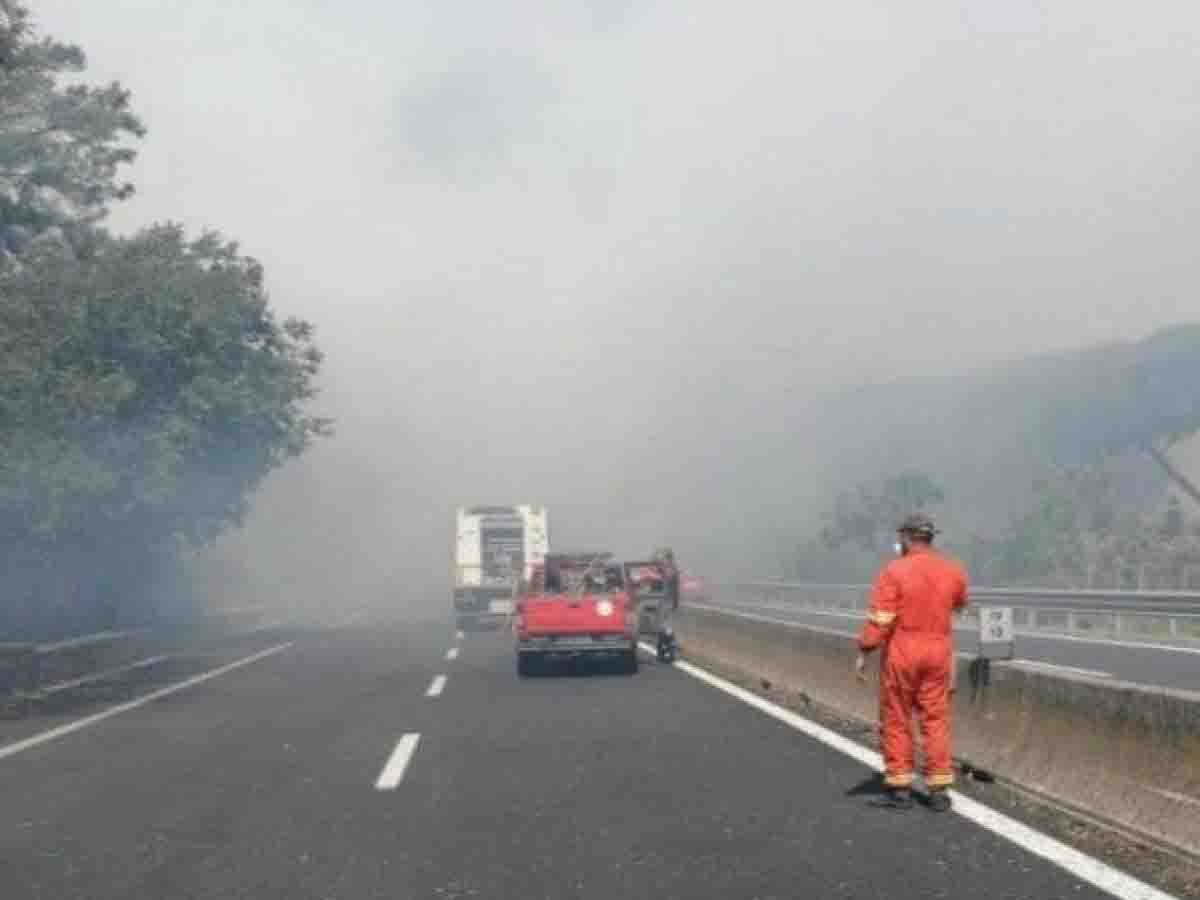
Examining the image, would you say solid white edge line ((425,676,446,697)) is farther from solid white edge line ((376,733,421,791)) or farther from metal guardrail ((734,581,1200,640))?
metal guardrail ((734,581,1200,640))

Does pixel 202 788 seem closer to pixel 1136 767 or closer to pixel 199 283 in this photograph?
pixel 1136 767

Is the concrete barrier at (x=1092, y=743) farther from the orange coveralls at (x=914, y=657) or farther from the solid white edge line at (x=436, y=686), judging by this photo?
the solid white edge line at (x=436, y=686)

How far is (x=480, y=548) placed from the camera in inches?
1623

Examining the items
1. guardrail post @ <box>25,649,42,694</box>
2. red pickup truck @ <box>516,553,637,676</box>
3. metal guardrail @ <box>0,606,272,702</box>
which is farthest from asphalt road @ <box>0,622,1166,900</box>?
guardrail post @ <box>25,649,42,694</box>

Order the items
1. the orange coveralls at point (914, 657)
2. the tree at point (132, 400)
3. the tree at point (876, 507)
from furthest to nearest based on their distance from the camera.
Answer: the tree at point (876, 507) → the tree at point (132, 400) → the orange coveralls at point (914, 657)

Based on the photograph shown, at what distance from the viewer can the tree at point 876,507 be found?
73.5 meters

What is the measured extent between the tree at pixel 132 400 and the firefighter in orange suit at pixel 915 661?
1668 cm

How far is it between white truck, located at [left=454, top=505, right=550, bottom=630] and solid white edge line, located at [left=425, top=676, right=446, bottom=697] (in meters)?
19.6

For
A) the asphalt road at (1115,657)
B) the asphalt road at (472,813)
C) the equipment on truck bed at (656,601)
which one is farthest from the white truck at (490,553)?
the asphalt road at (472,813)

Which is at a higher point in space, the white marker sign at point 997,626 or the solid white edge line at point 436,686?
the white marker sign at point 997,626

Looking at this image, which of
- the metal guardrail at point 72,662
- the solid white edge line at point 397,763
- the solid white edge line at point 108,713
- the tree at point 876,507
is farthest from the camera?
the tree at point 876,507

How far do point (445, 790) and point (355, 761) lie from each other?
178 cm

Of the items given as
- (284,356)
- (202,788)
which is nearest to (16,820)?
(202,788)

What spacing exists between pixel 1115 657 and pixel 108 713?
47.9 feet
